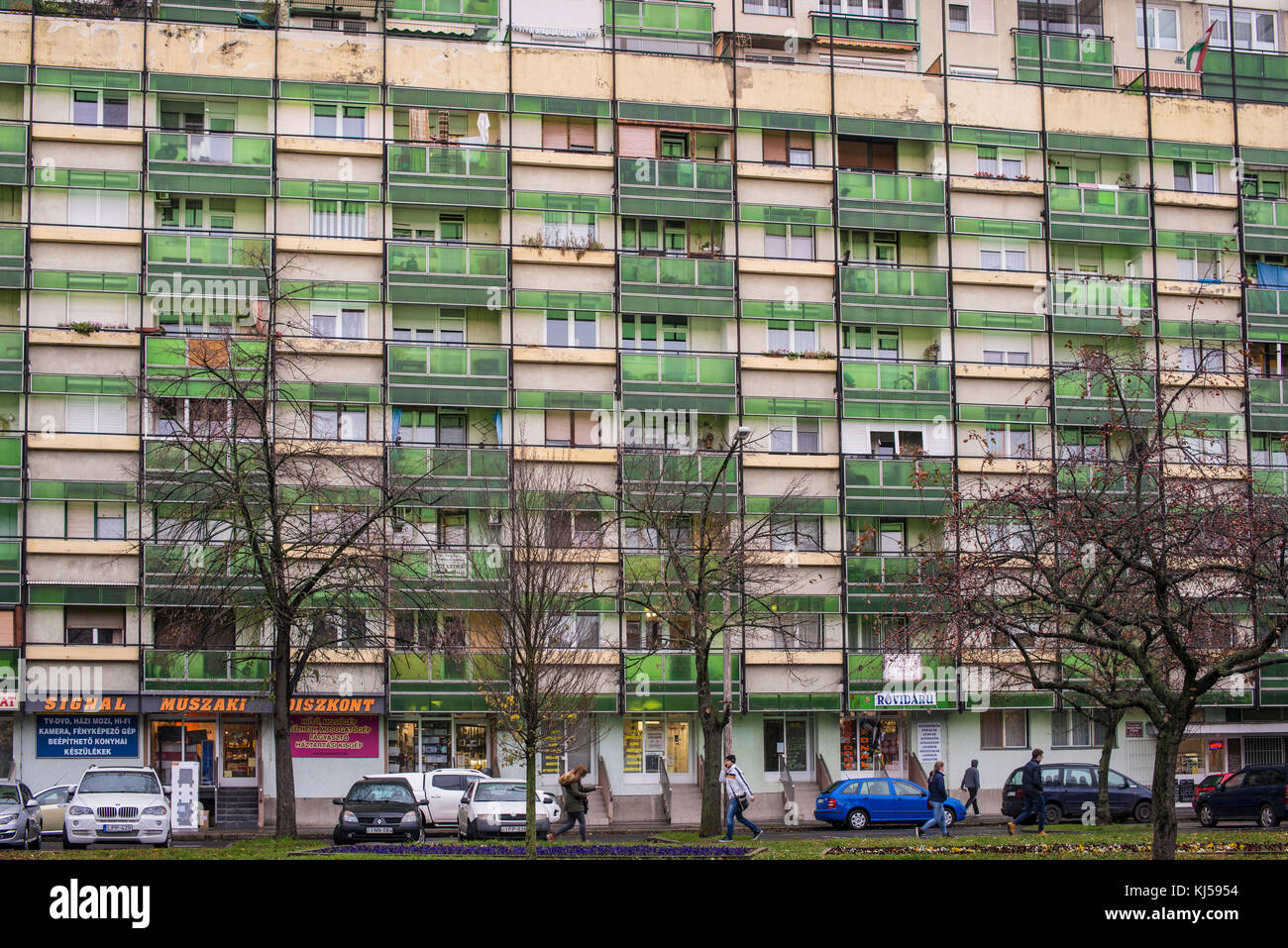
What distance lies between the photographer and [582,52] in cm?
4959

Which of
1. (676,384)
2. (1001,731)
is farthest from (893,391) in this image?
(1001,731)

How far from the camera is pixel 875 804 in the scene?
3834 cm

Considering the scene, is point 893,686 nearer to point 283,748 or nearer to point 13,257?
point 283,748

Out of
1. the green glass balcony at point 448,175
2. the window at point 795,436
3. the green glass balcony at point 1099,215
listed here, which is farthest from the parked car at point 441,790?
the green glass balcony at point 1099,215

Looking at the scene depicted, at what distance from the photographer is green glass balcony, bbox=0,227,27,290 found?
44.9m

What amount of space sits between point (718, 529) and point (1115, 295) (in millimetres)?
21672

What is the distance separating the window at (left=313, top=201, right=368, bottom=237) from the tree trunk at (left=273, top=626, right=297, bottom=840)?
21378 millimetres

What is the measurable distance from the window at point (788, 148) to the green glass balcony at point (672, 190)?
8.17 feet

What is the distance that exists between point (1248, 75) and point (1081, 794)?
3186 cm

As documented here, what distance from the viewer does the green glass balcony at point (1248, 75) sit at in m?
55.8

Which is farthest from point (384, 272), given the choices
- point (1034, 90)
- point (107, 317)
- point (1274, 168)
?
point (1274, 168)

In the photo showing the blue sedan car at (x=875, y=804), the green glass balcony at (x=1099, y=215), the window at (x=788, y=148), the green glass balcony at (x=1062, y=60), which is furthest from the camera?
the green glass balcony at (x=1062, y=60)

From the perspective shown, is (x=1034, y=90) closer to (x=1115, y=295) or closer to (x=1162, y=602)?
(x=1115, y=295)

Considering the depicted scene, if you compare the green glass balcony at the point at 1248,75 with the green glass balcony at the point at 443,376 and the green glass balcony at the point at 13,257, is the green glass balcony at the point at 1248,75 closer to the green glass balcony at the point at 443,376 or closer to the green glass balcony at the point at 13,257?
the green glass balcony at the point at 443,376
